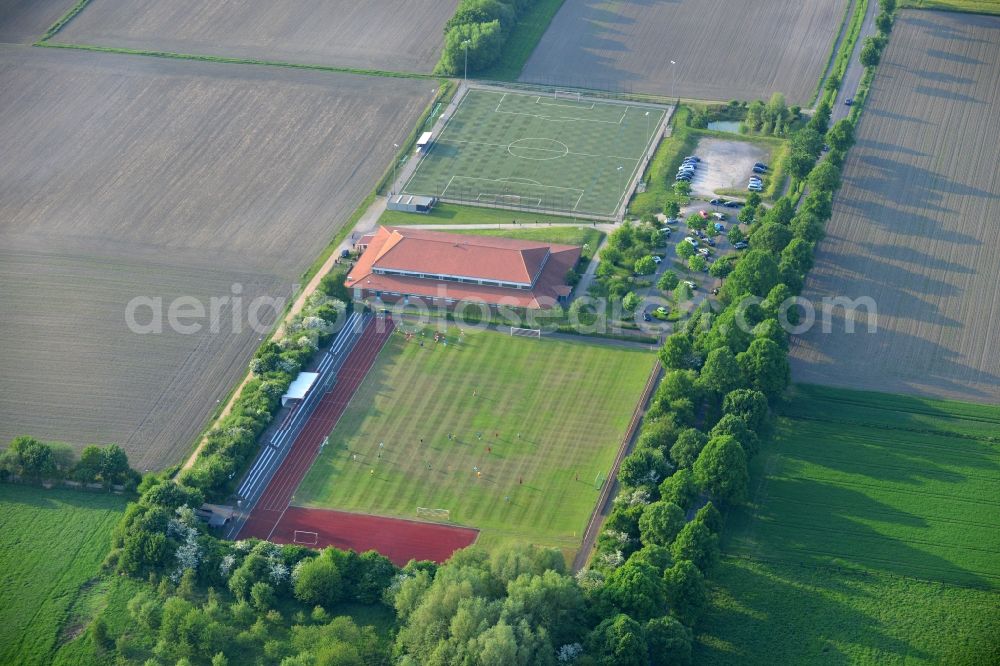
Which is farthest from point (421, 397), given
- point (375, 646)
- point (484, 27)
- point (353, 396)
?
point (484, 27)

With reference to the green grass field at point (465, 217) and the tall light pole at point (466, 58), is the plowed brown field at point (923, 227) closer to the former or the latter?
the green grass field at point (465, 217)

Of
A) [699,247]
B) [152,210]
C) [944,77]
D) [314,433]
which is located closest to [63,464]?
[314,433]

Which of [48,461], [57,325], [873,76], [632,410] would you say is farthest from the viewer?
[873,76]

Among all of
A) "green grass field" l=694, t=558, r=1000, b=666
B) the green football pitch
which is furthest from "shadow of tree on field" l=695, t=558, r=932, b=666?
the green football pitch

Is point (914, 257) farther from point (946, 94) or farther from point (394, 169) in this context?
point (394, 169)

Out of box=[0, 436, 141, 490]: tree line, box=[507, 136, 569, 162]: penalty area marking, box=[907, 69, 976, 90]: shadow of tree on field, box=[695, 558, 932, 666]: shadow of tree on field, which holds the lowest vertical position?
box=[907, 69, 976, 90]: shadow of tree on field

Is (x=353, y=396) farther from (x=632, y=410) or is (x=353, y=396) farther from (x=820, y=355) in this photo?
(x=820, y=355)

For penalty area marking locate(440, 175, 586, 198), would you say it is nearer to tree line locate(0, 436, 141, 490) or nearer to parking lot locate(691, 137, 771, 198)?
parking lot locate(691, 137, 771, 198)
